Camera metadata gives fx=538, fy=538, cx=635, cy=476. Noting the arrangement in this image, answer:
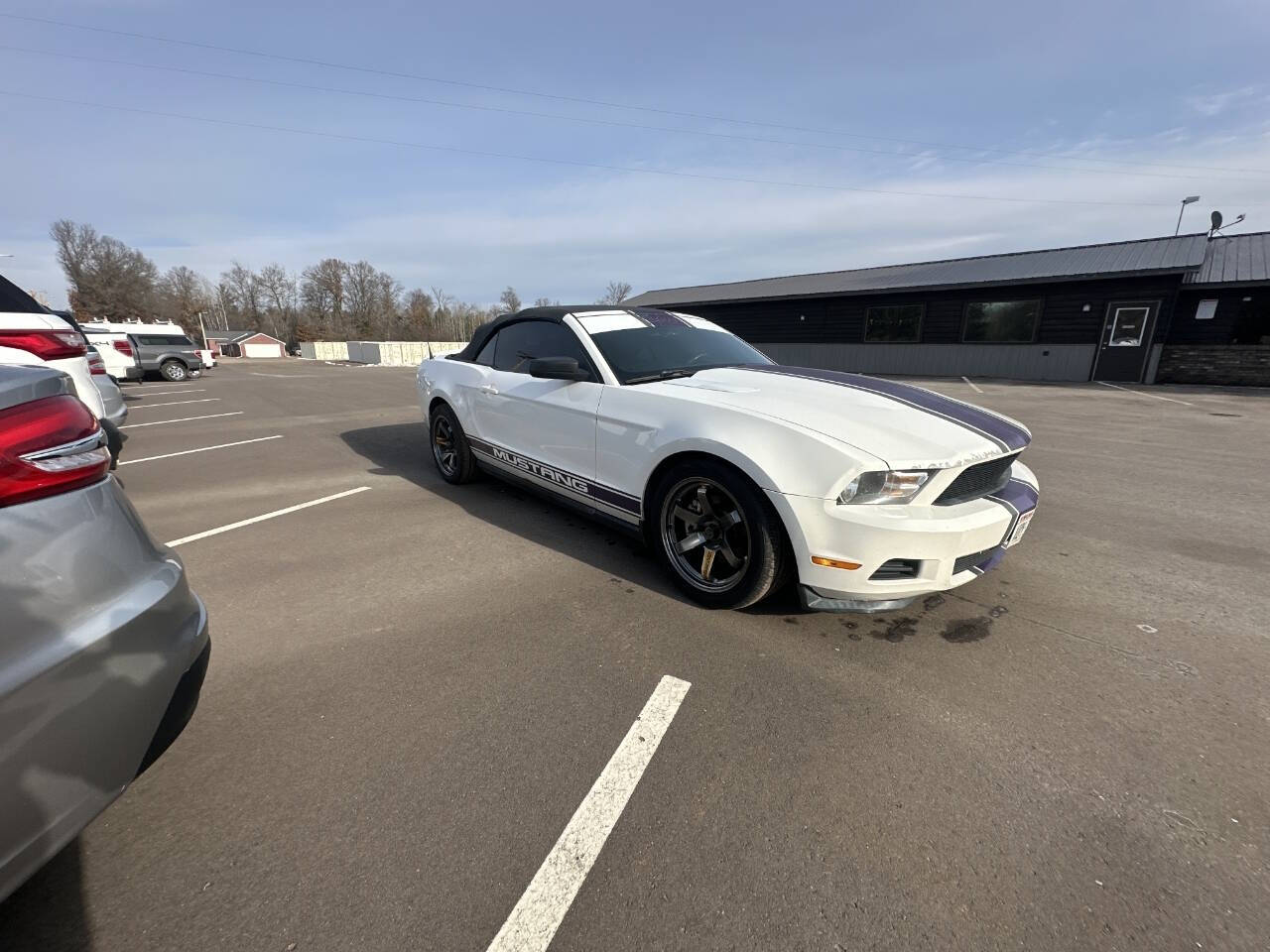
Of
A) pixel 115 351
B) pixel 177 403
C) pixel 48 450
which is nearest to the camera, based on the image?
pixel 48 450

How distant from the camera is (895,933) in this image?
1.33 m

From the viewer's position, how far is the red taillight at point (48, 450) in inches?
43.7

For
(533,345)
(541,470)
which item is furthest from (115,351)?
(541,470)

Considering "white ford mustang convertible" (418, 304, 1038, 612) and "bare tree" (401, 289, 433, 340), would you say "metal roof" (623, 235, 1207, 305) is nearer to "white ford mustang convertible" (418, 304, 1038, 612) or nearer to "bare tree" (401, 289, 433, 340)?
"white ford mustang convertible" (418, 304, 1038, 612)

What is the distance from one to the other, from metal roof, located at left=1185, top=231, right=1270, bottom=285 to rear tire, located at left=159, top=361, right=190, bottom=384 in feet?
105

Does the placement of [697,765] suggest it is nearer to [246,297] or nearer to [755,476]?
[755,476]

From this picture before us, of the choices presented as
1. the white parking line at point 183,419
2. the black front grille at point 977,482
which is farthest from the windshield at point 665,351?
the white parking line at point 183,419

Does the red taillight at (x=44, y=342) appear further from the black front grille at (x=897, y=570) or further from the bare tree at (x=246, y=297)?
the bare tree at (x=246, y=297)

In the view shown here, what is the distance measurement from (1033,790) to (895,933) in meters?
0.77

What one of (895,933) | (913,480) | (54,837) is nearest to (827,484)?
(913,480)

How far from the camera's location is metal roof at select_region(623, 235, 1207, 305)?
15.7 metres

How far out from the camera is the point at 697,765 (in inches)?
71.8

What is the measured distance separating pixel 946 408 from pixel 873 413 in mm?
647

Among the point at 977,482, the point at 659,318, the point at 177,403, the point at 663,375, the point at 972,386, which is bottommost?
the point at 177,403
